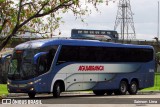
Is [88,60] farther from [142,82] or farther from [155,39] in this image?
[155,39]

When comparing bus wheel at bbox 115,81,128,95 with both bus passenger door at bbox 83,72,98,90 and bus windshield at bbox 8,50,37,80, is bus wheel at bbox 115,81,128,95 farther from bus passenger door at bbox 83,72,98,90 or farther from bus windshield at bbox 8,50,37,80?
bus windshield at bbox 8,50,37,80

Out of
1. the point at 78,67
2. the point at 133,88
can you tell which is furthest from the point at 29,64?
the point at 133,88

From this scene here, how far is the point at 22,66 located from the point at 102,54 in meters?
5.94

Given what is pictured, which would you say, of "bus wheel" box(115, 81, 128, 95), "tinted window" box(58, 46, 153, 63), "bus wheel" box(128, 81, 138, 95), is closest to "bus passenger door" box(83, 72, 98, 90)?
"tinted window" box(58, 46, 153, 63)

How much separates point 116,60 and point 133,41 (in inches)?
1943

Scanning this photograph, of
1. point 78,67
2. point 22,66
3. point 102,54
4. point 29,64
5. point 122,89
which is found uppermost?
point 102,54

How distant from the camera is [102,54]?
2922cm

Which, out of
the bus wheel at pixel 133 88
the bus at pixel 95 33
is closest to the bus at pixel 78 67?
the bus wheel at pixel 133 88

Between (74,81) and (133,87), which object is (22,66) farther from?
(133,87)

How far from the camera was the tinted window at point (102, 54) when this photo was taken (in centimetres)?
2677

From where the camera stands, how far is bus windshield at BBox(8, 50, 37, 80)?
82.7ft

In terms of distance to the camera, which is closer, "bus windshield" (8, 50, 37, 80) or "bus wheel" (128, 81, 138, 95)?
"bus windshield" (8, 50, 37, 80)

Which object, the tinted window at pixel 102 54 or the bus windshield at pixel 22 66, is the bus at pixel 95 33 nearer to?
the tinted window at pixel 102 54

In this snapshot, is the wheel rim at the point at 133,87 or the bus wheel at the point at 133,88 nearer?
the bus wheel at the point at 133,88
